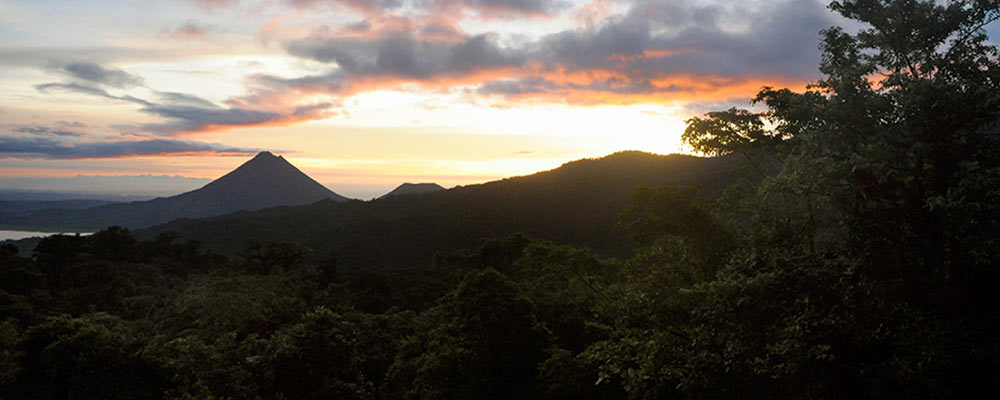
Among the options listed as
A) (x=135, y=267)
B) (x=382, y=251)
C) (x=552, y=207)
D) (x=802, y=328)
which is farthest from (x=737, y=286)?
(x=552, y=207)

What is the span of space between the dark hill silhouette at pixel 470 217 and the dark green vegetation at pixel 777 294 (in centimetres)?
6841

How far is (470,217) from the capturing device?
113 meters

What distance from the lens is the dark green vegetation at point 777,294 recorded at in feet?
29.0

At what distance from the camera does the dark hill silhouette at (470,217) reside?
99.3 m

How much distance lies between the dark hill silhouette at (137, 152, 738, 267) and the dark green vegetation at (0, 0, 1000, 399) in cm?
6841

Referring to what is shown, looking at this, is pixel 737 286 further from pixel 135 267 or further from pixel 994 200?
pixel 135 267

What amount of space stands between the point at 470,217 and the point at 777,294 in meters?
104

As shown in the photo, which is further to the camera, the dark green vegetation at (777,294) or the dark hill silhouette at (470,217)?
the dark hill silhouette at (470,217)

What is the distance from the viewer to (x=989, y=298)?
9094 mm

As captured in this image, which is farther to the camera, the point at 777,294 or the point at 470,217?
the point at 470,217

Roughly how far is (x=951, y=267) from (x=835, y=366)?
110 inches

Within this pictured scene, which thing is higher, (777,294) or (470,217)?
(777,294)

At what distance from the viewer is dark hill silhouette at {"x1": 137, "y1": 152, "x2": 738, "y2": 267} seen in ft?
326

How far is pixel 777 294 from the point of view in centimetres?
979
